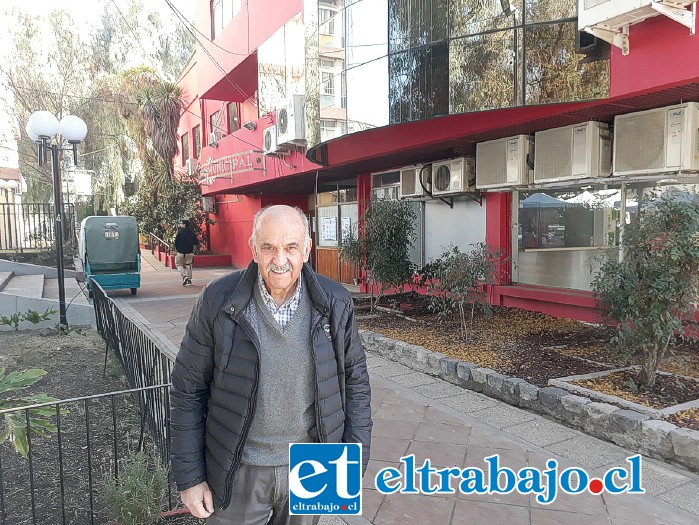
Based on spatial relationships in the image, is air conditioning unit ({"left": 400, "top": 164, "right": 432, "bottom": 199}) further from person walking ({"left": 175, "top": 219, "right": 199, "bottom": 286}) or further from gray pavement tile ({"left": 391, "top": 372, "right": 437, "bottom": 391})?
person walking ({"left": 175, "top": 219, "right": 199, "bottom": 286})

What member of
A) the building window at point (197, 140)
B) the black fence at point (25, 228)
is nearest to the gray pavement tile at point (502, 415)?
the black fence at point (25, 228)

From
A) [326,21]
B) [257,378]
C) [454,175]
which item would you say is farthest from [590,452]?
[326,21]

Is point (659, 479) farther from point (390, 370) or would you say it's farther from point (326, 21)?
point (326, 21)

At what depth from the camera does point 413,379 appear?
5.86m

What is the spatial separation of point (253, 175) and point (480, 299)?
9.27 metres

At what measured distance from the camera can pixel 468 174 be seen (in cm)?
862

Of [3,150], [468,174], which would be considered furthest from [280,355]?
[3,150]

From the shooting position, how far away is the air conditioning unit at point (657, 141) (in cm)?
534

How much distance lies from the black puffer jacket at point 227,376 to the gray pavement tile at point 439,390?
3504 mm

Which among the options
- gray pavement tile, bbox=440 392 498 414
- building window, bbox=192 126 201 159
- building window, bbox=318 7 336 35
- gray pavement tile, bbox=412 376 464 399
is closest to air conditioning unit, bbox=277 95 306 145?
building window, bbox=318 7 336 35

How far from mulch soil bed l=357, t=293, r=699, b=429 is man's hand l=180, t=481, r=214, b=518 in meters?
3.58

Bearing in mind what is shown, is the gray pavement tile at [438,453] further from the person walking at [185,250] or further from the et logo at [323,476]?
the person walking at [185,250]

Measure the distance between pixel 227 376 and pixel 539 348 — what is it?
17.6ft

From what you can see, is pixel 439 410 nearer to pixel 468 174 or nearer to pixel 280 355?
pixel 280 355
